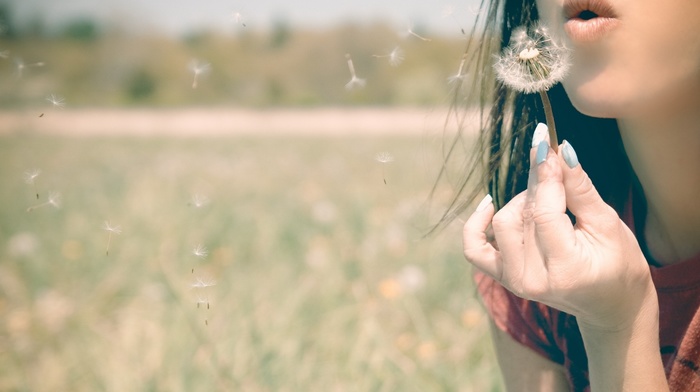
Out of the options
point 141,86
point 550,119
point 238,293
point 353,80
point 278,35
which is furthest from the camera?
point 141,86

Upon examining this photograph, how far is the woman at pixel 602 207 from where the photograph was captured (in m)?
0.84

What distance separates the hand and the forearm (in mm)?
18

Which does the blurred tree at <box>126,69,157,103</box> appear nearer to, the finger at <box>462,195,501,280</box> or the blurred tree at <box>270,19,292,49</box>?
the blurred tree at <box>270,19,292,49</box>

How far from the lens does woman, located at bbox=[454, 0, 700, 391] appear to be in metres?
0.84

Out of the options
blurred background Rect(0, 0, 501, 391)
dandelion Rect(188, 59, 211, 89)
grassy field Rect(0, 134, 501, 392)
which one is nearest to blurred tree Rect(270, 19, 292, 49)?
blurred background Rect(0, 0, 501, 391)

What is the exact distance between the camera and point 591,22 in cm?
89

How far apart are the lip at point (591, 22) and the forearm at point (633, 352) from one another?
316 mm

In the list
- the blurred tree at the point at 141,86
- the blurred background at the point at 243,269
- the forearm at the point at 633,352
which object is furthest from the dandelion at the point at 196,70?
the blurred tree at the point at 141,86

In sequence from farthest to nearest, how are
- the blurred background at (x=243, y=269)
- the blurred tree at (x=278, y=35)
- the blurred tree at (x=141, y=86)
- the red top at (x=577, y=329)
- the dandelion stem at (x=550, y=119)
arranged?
the blurred tree at (x=141, y=86) → the blurred tree at (x=278, y=35) → the blurred background at (x=243, y=269) → the red top at (x=577, y=329) → the dandelion stem at (x=550, y=119)

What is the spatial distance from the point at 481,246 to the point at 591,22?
0.96ft

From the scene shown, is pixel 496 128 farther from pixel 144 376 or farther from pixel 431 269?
pixel 431 269

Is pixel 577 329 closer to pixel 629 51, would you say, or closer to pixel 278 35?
pixel 629 51

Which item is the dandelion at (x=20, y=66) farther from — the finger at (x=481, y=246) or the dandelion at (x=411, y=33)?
the finger at (x=481, y=246)

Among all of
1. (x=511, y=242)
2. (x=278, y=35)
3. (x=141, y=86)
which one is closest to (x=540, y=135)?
(x=511, y=242)
